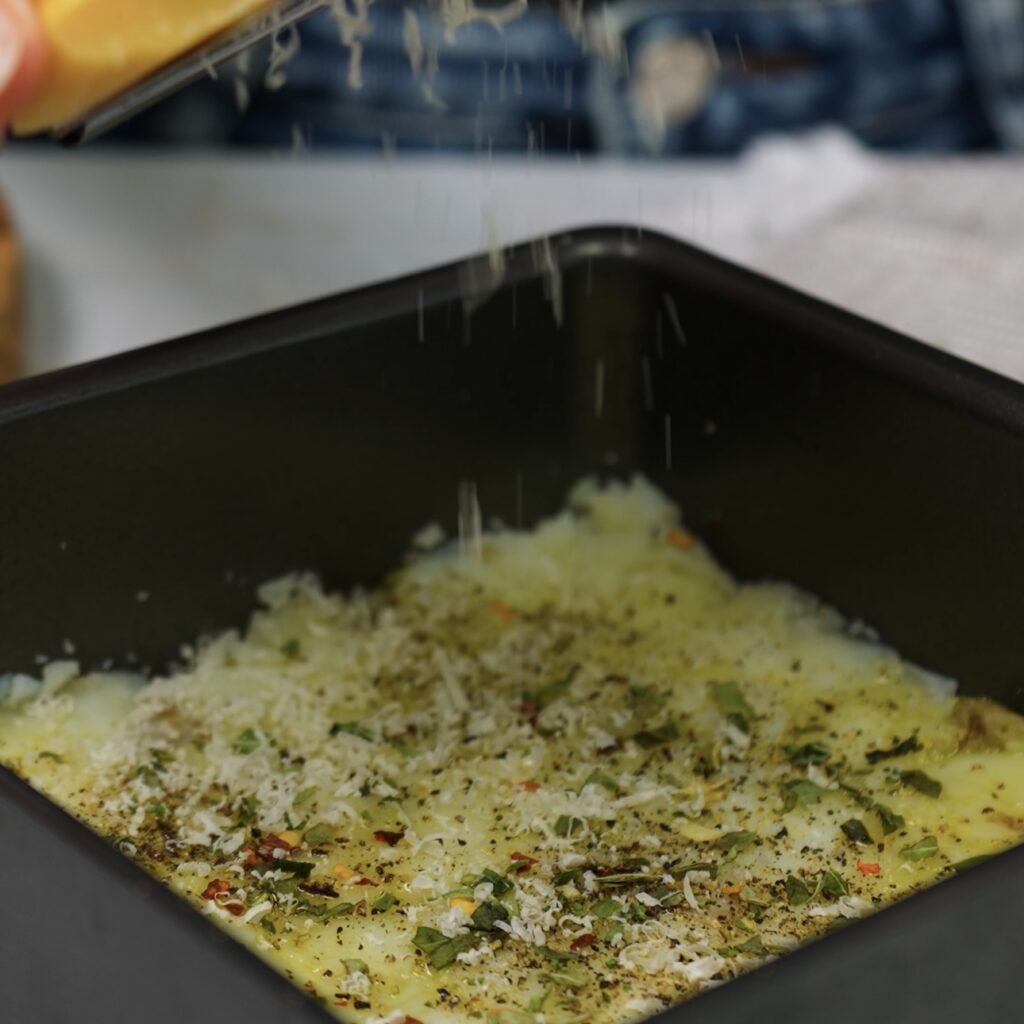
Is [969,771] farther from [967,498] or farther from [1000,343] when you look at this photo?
[1000,343]

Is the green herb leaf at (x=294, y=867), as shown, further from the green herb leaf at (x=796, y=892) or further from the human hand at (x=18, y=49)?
the human hand at (x=18, y=49)

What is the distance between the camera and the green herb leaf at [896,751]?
1128 millimetres

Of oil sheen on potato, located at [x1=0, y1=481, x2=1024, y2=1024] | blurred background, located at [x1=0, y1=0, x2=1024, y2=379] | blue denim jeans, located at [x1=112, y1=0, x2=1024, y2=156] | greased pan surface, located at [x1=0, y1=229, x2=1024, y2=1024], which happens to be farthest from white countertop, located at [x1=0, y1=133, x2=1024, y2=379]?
oil sheen on potato, located at [x1=0, y1=481, x2=1024, y2=1024]

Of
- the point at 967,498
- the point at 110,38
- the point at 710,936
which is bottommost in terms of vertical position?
the point at 710,936

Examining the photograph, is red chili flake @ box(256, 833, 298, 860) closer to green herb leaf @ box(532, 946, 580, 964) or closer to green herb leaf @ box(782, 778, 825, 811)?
green herb leaf @ box(532, 946, 580, 964)

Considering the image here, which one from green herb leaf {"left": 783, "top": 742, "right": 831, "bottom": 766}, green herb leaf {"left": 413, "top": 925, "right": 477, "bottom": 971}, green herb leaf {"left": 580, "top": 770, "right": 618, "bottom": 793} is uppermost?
green herb leaf {"left": 783, "top": 742, "right": 831, "bottom": 766}

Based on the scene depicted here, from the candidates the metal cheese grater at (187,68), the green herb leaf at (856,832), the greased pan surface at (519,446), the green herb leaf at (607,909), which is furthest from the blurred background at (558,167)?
the green herb leaf at (607,909)

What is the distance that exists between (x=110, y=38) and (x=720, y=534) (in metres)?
0.55

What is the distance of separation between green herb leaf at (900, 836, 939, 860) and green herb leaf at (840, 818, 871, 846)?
0.08ft

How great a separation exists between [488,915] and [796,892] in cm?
17

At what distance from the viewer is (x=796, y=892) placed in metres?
1.01

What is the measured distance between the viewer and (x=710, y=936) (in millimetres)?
979

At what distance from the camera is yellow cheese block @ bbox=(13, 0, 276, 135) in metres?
1.02

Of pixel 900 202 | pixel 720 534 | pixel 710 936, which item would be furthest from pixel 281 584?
pixel 900 202
